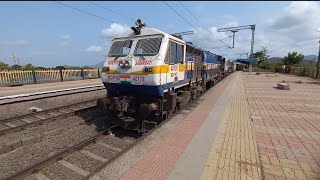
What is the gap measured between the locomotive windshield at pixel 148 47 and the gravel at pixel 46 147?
11.3 feet

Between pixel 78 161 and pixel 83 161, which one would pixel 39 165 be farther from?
pixel 83 161

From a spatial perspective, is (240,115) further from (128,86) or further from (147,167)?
(147,167)

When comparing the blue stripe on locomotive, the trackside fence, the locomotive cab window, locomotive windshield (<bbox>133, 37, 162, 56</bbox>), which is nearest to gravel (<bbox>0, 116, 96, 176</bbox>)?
the blue stripe on locomotive

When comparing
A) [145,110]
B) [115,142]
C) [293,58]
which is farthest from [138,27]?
[293,58]

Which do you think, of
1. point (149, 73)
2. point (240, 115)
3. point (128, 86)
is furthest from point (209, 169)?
point (240, 115)

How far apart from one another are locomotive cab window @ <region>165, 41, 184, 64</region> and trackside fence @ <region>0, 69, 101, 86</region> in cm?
1591

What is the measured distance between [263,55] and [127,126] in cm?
8115

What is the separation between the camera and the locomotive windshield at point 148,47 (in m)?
7.02

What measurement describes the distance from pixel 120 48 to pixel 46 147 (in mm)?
4128

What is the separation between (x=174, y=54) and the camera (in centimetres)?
789

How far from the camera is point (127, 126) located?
24.4 ft

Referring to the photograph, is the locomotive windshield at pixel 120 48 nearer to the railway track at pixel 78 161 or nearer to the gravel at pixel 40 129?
the railway track at pixel 78 161

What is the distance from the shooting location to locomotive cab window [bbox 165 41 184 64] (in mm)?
7363

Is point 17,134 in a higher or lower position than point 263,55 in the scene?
lower
